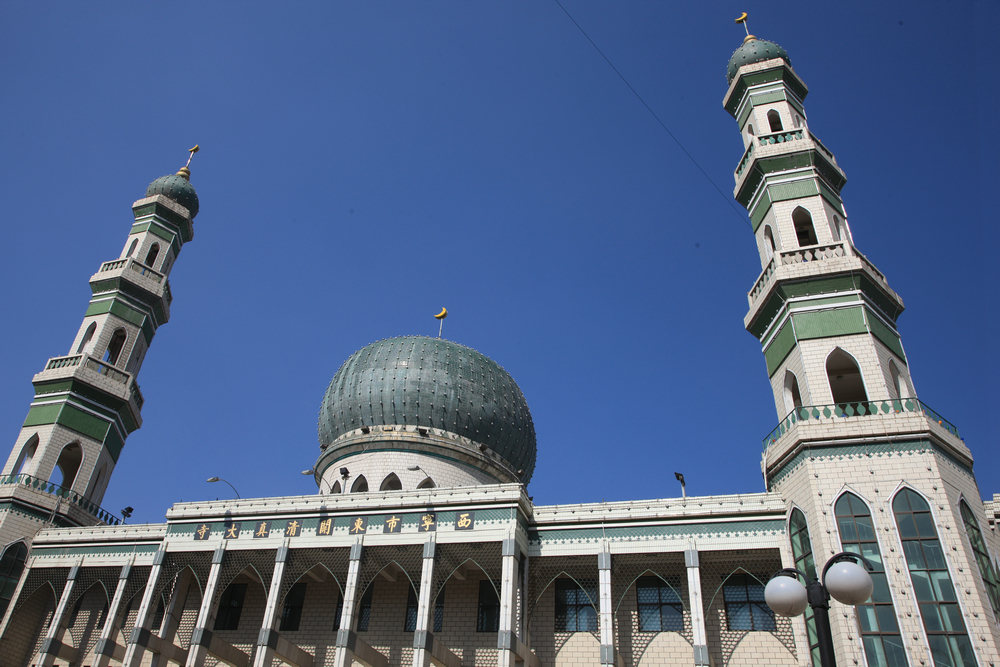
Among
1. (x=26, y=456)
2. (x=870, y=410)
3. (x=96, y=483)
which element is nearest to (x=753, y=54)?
(x=870, y=410)

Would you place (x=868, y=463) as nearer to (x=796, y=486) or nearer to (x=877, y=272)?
(x=796, y=486)

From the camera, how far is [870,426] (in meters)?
16.4

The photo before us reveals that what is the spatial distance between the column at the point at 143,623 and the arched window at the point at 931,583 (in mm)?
18706

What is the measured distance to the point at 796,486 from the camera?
17.1m

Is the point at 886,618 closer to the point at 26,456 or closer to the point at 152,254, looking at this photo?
the point at 26,456

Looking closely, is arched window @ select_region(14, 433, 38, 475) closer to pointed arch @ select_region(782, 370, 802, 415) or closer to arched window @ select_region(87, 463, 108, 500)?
arched window @ select_region(87, 463, 108, 500)

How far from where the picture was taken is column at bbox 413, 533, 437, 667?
17.3 metres

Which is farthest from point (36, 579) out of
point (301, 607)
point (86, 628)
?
point (301, 607)

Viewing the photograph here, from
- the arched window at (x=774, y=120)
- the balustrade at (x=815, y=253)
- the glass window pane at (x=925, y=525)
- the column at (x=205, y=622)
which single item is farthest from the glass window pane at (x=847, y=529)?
the column at (x=205, y=622)

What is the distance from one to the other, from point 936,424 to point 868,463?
1.92 meters

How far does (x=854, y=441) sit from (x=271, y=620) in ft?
48.5

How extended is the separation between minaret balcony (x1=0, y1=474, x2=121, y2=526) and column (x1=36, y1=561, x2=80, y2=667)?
8.18ft

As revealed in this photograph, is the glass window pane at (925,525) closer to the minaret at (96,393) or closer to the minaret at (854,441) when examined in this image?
the minaret at (854,441)

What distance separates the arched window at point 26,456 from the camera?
25.7 m
